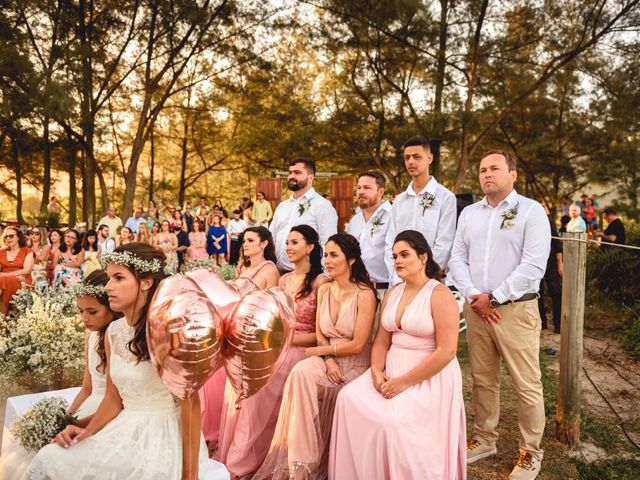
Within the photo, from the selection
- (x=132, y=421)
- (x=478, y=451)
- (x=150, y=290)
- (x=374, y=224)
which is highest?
(x=374, y=224)

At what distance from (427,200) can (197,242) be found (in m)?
8.82

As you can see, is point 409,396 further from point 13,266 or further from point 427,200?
point 13,266

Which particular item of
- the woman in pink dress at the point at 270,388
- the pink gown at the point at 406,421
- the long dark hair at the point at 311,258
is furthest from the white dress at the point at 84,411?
the long dark hair at the point at 311,258

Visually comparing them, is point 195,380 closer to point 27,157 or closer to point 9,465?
point 9,465

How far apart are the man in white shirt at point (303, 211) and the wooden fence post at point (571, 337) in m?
1.92

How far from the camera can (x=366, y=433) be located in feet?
9.75

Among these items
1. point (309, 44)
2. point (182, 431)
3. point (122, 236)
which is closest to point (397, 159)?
point (309, 44)

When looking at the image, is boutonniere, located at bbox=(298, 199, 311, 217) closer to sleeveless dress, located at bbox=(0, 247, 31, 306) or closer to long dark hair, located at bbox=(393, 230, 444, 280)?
long dark hair, located at bbox=(393, 230, 444, 280)

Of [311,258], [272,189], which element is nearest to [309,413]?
[311,258]

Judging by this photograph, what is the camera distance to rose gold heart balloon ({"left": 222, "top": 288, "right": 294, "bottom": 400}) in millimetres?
1876

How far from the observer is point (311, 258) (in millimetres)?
4164

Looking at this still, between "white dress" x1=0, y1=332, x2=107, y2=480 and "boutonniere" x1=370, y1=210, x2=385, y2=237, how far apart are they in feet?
7.87

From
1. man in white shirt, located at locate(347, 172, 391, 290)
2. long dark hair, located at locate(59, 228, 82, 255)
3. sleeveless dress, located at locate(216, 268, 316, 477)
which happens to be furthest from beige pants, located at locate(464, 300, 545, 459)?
long dark hair, located at locate(59, 228, 82, 255)

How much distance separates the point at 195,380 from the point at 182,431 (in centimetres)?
52
